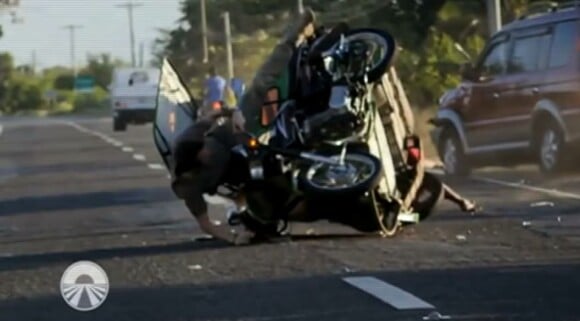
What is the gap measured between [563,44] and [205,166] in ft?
23.9

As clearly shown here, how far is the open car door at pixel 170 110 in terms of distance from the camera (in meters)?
15.3

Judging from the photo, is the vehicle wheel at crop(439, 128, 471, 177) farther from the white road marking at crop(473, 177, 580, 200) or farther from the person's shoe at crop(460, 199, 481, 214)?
the person's shoe at crop(460, 199, 481, 214)

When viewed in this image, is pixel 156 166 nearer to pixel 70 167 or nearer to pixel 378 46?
pixel 70 167

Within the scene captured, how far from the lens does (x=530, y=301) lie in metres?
10.1

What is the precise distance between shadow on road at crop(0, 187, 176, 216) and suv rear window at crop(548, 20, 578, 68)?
4771 mm

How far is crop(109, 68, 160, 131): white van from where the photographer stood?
53.6 metres

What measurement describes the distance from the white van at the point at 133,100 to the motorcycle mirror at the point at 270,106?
126 feet

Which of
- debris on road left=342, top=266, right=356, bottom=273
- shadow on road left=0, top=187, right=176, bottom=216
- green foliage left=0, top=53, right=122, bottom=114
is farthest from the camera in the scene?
green foliage left=0, top=53, right=122, bottom=114

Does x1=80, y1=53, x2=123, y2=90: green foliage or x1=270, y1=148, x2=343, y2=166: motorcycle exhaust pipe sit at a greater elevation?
x1=270, y1=148, x2=343, y2=166: motorcycle exhaust pipe

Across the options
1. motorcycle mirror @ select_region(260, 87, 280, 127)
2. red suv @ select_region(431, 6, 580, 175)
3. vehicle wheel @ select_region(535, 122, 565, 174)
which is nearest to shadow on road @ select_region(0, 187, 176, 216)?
red suv @ select_region(431, 6, 580, 175)

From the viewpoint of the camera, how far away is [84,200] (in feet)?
67.3

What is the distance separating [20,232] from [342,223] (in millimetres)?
3536

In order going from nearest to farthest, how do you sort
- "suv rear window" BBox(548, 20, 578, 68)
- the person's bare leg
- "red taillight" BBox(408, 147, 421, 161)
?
1. "red taillight" BBox(408, 147, 421, 161)
2. the person's bare leg
3. "suv rear window" BBox(548, 20, 578, 68)

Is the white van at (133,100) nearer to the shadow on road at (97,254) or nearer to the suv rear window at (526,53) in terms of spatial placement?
the suv rear window at (526,53)
